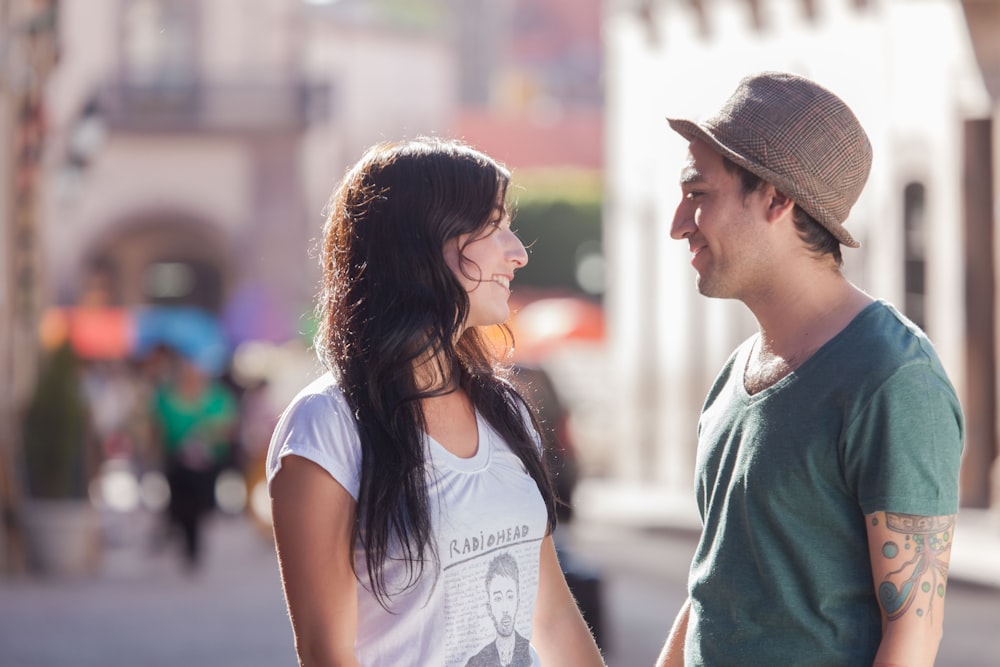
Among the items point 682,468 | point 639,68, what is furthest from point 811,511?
point 639,68

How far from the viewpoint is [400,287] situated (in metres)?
3.18

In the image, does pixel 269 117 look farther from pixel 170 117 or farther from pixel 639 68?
pixel 639 68

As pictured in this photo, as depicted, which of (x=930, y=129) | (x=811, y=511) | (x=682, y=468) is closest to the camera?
(x=811, y=511)

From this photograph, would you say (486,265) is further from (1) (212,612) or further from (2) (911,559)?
(1) (212,612)

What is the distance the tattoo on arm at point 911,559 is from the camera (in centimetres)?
298

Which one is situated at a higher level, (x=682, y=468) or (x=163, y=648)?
(x=163, y=648)

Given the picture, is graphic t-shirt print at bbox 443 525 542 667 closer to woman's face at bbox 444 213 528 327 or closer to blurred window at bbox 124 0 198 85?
woman's face at bbox 444 213 528 327

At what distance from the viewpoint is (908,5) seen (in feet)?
58.1

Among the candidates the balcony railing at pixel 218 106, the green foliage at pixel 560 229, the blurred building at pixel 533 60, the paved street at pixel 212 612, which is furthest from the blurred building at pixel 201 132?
the paved street at pixel 212 612

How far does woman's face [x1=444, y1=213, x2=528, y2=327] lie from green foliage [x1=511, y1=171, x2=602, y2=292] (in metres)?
43.0

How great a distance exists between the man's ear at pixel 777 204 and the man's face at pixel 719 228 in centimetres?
2

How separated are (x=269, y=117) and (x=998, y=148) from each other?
25656mm

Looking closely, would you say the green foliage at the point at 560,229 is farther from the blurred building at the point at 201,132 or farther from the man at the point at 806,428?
the man at the point at 806,428

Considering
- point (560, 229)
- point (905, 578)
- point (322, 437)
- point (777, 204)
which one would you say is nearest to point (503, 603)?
point (322, 437)
